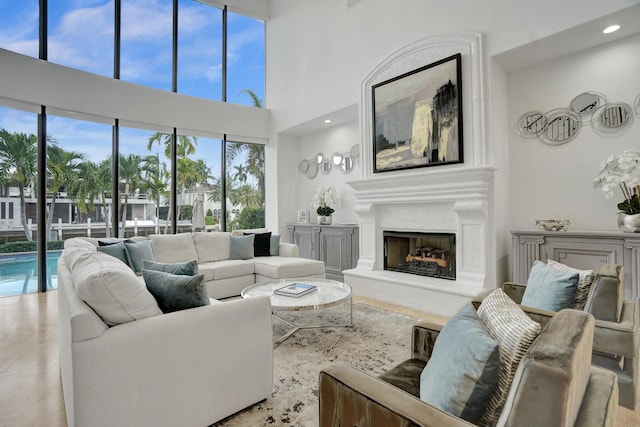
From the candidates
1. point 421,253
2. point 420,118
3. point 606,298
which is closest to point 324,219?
point 421,253

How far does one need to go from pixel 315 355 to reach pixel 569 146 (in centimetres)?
334

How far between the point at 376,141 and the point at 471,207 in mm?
1607

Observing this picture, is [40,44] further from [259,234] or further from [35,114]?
[259,234]

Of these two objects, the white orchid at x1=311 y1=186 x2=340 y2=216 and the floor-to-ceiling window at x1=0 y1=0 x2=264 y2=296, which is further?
the white orchid at x1=311 y1=186 x2=340 y2=216

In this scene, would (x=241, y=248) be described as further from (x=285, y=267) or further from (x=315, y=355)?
(x=315, y=355)

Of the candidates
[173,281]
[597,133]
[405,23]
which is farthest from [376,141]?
[173,281]

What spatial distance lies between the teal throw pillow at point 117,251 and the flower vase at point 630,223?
16.3 feet

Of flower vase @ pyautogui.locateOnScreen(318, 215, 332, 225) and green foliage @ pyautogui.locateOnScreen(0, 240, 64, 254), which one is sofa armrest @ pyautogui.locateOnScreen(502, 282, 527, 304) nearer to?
flower vase @ pyautogui.locateOnScreen(318, 215, 332, 225)

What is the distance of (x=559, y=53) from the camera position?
3.44 meters

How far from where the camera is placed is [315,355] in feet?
8.54

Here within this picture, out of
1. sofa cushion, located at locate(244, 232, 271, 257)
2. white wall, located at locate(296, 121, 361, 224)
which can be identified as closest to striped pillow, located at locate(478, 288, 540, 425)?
sofa cushion, located at locate(244, 232, 271, 257)

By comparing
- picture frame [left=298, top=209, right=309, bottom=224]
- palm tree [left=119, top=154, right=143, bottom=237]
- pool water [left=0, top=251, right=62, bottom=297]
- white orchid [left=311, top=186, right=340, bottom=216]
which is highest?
palm tree [left=119, top=154, right=143, bottom=237]

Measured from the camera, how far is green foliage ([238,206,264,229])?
6.72 meters

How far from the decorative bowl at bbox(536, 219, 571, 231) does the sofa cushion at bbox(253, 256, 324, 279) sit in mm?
2587
